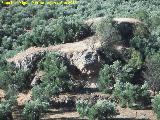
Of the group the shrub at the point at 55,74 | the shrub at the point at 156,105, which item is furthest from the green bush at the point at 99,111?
the shrub at the point at 55,74

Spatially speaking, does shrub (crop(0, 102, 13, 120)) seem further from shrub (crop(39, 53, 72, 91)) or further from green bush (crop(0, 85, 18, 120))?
shrub (crop(39, 53, 72, 91))

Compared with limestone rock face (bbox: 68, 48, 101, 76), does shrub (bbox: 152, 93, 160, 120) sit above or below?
below

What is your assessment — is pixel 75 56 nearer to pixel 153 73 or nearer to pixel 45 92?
pixel 45 92

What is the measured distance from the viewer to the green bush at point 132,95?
2684 cm

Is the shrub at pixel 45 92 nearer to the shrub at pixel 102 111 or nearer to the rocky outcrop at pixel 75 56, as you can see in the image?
the rocky outcrop at pixel 75 56

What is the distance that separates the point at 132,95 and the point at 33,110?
21.6 feet

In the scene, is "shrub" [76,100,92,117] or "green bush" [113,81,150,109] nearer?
"shrub" [76,100,92,117]

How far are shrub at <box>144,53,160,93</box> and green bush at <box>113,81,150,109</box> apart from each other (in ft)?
4.65

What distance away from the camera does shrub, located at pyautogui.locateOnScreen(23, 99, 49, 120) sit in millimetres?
24328

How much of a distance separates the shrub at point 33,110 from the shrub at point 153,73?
26.0 ft

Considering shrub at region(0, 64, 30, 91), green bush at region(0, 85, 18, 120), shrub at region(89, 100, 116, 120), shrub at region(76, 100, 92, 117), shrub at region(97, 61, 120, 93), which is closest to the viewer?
shrub at region(89, 100, 116, 120)

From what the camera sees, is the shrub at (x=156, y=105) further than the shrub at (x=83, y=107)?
No

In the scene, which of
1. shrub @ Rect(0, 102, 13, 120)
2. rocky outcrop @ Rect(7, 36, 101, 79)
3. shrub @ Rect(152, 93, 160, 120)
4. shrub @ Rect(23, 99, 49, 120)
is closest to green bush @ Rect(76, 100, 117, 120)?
shrub @ Rect(23, 99, 49, 120)

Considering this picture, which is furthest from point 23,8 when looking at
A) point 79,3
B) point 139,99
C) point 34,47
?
point 139,99
